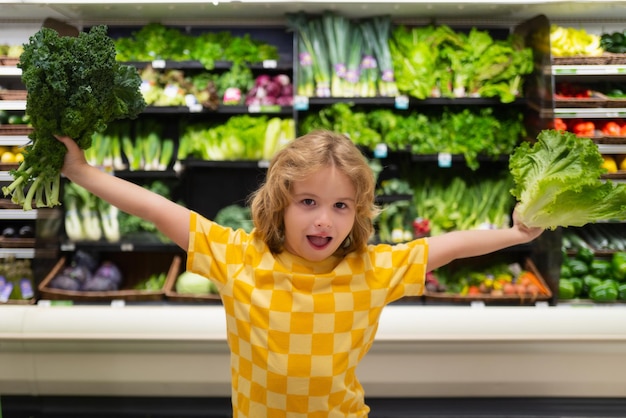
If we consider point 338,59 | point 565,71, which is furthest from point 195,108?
point 565,71

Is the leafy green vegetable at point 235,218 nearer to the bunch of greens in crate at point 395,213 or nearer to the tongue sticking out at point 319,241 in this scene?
the bunch of greens in crate at point 395,213

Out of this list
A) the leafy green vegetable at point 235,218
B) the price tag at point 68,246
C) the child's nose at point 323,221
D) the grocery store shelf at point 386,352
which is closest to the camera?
the child's nose at point 323,221

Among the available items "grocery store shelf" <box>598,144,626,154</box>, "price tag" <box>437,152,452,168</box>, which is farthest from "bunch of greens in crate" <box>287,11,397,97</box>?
"grocery store shelf" <box>598,144,626,154</box>

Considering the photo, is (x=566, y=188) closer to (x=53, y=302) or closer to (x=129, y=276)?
(x=53, y=302)

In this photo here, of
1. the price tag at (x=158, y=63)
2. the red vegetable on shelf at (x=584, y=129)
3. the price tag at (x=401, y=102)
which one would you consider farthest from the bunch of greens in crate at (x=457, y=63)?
the price tag at (x=158, y=63)

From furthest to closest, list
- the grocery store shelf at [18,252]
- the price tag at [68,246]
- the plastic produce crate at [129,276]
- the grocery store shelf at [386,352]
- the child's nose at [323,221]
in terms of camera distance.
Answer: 1. the price tag at [68,246]
2. the plastic produce crate at [129,276]
3. the grocery store shelf at [18,252]
4. the grocery store shelf at [386,352]
5. the child's nose at [323,221]

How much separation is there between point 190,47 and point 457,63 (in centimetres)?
173

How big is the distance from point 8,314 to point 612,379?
3508mm

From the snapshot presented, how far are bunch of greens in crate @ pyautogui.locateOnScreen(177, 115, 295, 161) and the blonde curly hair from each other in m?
2.02

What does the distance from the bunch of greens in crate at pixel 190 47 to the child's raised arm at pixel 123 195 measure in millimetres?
→ 2189

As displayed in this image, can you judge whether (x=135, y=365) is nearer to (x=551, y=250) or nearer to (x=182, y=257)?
(x=182, y=257)

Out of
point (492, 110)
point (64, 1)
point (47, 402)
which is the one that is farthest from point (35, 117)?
point (492, 110)

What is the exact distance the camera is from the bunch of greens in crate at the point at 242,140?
12.6 feet

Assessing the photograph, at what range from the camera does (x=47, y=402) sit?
358 cm
